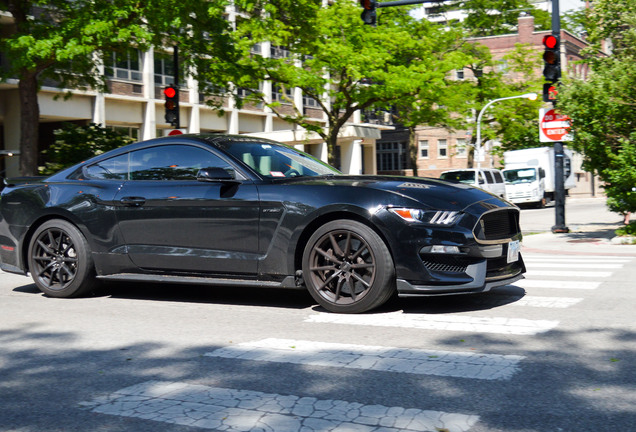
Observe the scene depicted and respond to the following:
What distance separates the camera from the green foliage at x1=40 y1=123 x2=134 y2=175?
→ 815 inches

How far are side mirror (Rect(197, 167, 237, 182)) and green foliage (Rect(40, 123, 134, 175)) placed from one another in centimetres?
1467

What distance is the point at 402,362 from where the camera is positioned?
4.75 meters

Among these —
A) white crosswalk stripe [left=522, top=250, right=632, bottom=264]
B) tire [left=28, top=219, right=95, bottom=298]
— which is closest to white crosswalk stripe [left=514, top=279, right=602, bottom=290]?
white crosswalk stripe [left=522, top=250, right=632, bottom=264]

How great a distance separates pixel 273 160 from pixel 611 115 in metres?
10.1

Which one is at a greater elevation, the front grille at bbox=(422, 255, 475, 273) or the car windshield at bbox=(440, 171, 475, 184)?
the car windshield at bbox=(440, 171, 475, 184)

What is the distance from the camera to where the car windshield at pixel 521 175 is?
40.9 meters

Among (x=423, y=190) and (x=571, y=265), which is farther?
(x=571, y=265)

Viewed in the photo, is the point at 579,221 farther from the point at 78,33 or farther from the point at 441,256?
the point at 441,256

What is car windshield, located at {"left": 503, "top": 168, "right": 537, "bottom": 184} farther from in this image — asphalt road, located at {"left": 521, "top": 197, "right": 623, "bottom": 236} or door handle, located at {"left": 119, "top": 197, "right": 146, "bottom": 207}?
door handle, located at {"left": 119, "top": 197, "right": 146, "bottom": 207}

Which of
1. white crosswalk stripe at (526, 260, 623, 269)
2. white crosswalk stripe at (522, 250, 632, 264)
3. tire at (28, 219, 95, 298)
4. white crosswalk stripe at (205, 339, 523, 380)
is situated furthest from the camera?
white crosswalk stripe at (522, 250, 632, 264)

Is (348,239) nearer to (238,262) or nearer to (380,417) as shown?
(238,262)

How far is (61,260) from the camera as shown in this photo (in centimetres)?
781

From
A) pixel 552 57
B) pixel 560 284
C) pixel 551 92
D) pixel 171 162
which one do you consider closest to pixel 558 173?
pixel 551 92

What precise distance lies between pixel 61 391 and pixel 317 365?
1479 mm
